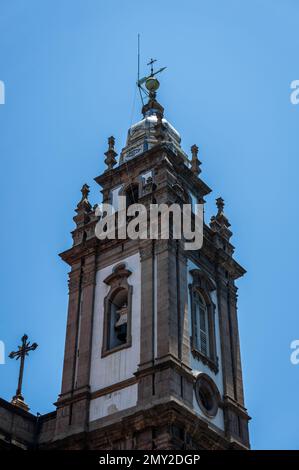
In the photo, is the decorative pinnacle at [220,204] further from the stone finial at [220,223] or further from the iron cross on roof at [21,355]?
the iron cross on roof at [21,355]

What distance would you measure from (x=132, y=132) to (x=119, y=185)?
4.66 m

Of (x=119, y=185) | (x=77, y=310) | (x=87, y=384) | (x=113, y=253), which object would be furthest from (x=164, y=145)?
A: (x=87, y=384)

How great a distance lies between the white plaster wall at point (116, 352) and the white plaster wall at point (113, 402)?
0.51 metres

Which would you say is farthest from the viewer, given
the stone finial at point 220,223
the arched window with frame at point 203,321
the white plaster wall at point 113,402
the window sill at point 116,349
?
the stone finial at point 220,223

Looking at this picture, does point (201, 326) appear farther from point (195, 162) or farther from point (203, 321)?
point (195, 162)

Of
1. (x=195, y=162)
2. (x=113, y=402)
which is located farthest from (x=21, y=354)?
(x=195, y=162)

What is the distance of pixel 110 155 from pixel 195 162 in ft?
12.6

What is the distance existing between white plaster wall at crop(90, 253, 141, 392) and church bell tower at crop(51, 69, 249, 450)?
5 centimetres

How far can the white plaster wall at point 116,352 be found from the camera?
3203cm

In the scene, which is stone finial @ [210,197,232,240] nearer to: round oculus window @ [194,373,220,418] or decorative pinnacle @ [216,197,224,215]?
decorative pinnacle @ [216,197,224,215]

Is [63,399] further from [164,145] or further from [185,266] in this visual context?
[164,145]

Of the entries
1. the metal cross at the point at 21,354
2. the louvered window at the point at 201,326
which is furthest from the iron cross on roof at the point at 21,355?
the louvered window at the point at 201,326

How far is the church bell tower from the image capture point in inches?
1195

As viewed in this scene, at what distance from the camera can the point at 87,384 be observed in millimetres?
32688
